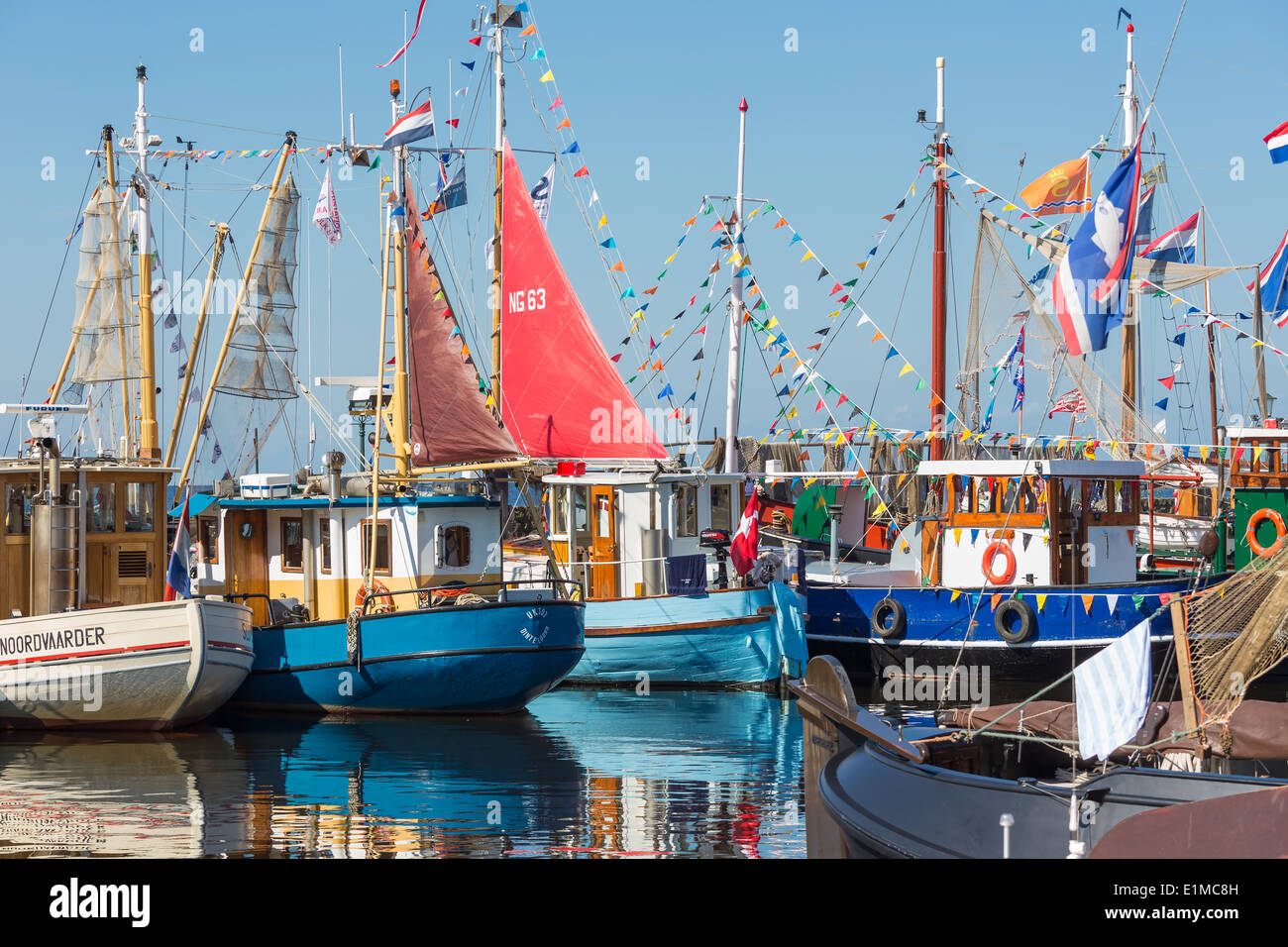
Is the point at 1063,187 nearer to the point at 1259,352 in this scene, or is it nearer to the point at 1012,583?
the point at 1259,352

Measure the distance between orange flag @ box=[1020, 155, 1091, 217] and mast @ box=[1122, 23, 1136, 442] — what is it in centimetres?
204

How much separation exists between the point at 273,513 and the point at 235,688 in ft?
10.8

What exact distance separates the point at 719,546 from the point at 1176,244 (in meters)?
13.3

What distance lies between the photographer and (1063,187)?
1175 inches

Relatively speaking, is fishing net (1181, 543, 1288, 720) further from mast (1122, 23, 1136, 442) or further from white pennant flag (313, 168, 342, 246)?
white pennant flag (313, 168, 342, 246)

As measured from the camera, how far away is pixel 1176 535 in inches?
1389

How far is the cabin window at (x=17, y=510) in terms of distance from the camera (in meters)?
18.2

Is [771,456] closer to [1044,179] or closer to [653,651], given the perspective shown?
[1044,179]

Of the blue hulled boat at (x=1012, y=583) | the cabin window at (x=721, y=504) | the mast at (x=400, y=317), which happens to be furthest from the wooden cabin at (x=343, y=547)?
the blue hulled boat at (x=1012, y=583)

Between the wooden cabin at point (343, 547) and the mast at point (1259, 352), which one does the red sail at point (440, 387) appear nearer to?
the wooden cabin at point (343, 547)

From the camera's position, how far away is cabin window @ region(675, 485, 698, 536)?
23547mm

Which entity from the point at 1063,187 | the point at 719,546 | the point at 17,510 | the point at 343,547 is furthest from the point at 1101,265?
the point at 17,510

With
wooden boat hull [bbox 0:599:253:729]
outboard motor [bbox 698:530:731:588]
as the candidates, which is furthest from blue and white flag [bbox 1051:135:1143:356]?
wooden boat hull [bbox 0:599:253:729]
